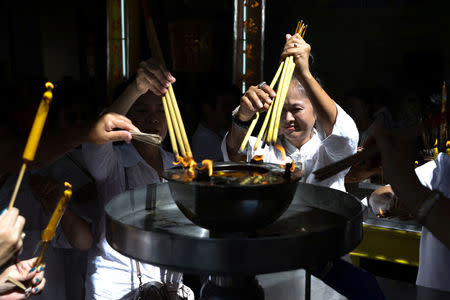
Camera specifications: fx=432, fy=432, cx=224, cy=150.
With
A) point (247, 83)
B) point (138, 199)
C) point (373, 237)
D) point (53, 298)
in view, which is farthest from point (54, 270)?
point (247, 83)

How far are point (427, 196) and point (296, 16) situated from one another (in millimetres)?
5513

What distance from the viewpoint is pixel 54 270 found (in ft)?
7.96

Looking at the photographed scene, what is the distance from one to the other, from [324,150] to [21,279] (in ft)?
4.96

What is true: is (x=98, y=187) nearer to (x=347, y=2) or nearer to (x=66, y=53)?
(x=66, y=53)

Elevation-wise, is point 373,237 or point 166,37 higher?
point 166,37

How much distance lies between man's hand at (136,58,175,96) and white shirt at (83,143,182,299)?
0.47m

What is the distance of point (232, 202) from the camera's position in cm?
107

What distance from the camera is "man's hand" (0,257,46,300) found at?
1.42 meters

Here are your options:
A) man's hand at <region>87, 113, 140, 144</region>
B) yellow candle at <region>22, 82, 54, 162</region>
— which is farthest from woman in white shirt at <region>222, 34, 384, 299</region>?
yellow candle at <region>22, 82, 54, 162</region>

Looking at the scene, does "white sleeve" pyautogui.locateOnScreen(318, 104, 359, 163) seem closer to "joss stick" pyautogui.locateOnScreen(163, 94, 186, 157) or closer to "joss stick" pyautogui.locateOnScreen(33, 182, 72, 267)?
"joss stick" pyautogui.locateOnScreen(163, 94, 186, 157)

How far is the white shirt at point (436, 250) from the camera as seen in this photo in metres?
2.06

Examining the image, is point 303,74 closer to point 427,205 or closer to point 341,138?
point 341,138

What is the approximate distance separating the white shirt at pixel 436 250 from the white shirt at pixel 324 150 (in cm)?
43

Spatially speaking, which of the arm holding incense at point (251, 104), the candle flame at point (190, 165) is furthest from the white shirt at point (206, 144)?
the candle flame at point (190, 165)
